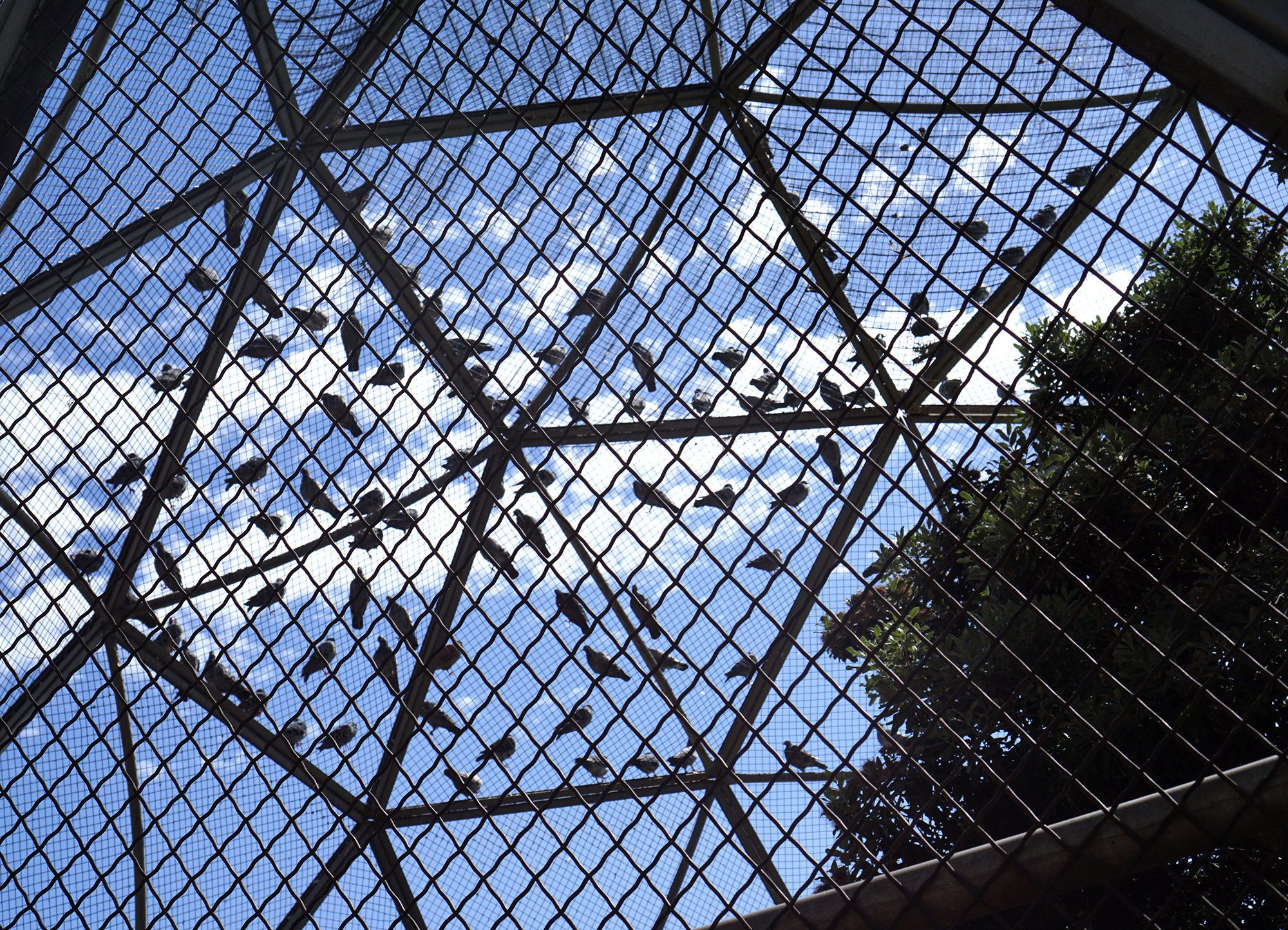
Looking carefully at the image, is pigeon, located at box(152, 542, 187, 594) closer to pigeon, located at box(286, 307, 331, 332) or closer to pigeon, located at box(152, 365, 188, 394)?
pigeon, located at box(152, 365, 188, 394)

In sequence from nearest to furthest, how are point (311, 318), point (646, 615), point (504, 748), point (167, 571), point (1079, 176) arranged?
point (646, 615) < point (167, 571) < point (311, 318) < point (504, 748) < point (1079, 176)

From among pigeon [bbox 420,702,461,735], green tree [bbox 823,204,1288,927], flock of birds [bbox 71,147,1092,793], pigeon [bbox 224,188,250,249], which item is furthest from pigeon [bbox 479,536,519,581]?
green tree [bbox 823,204,1288,927]

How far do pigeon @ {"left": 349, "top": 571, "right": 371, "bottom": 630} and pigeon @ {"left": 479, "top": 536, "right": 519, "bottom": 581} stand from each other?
10.2 inches

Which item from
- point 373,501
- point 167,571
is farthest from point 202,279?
point 373,501

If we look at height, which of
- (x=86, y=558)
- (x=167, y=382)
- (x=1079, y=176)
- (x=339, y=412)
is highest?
(x=86, y=558)

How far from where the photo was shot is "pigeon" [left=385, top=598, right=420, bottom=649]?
205 cm

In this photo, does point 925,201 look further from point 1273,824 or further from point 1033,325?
point 1033,325

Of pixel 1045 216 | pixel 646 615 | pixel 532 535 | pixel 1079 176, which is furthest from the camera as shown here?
pixel 1079 176

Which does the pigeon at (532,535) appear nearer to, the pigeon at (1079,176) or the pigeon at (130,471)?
the pigeon at (130,471)

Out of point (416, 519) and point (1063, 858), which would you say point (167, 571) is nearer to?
point (416, 519)

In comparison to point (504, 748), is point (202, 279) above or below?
above

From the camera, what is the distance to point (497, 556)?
2.22 metres

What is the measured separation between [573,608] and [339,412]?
2.77ft

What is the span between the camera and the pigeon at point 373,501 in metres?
3.71
